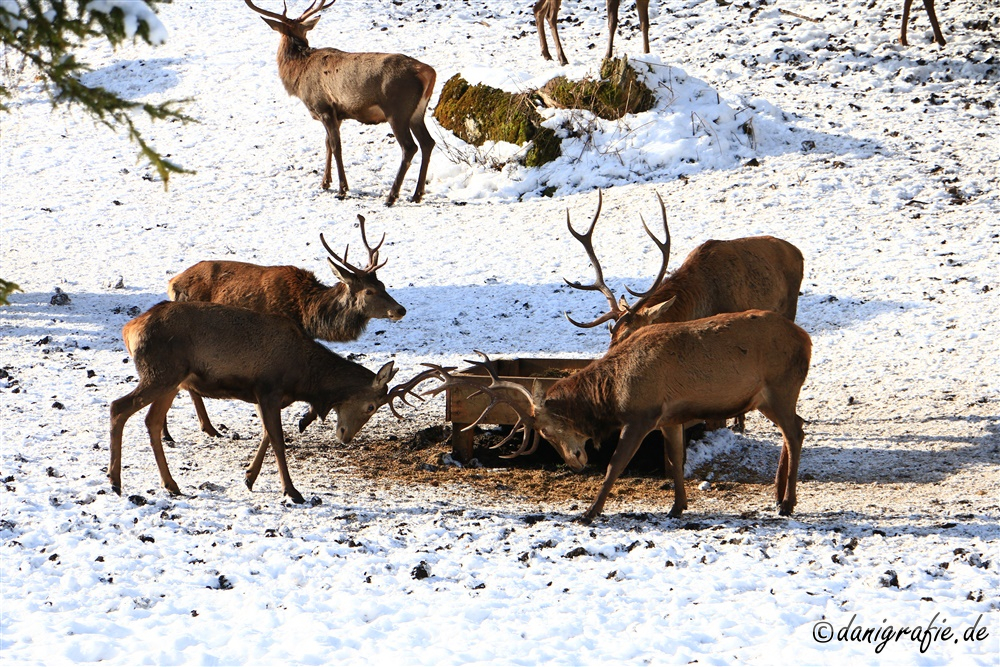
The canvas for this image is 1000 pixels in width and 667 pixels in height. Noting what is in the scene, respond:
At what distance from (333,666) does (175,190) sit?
11779mm

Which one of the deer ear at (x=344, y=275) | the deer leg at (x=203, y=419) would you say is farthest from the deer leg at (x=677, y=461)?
the deer leg at (x=203, y=419)

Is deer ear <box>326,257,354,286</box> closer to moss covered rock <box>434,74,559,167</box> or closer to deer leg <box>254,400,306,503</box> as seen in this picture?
deer leg <box>254,400,306,503</box>

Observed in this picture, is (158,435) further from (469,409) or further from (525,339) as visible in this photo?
(525,339)

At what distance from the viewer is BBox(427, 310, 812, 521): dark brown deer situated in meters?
6.77

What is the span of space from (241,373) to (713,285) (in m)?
3.69

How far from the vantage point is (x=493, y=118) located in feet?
50.6

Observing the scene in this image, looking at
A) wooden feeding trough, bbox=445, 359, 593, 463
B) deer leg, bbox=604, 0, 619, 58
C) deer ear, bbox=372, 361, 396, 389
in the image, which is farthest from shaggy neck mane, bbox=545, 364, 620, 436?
deer leg, bbox=604, 0, 619, 58

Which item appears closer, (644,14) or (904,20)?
(644,14)

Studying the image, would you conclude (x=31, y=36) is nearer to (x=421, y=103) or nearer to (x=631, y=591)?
(x=631, y=591)

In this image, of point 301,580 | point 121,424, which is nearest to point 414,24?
point 121,424

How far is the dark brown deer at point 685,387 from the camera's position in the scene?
6.77 m

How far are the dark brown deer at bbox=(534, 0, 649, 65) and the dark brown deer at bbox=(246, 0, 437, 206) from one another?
2.81 metres

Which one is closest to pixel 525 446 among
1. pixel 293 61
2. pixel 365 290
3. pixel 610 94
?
pixel 365 290

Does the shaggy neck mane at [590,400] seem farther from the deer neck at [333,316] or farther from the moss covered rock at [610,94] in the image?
the moss covered rock at [610,94]
